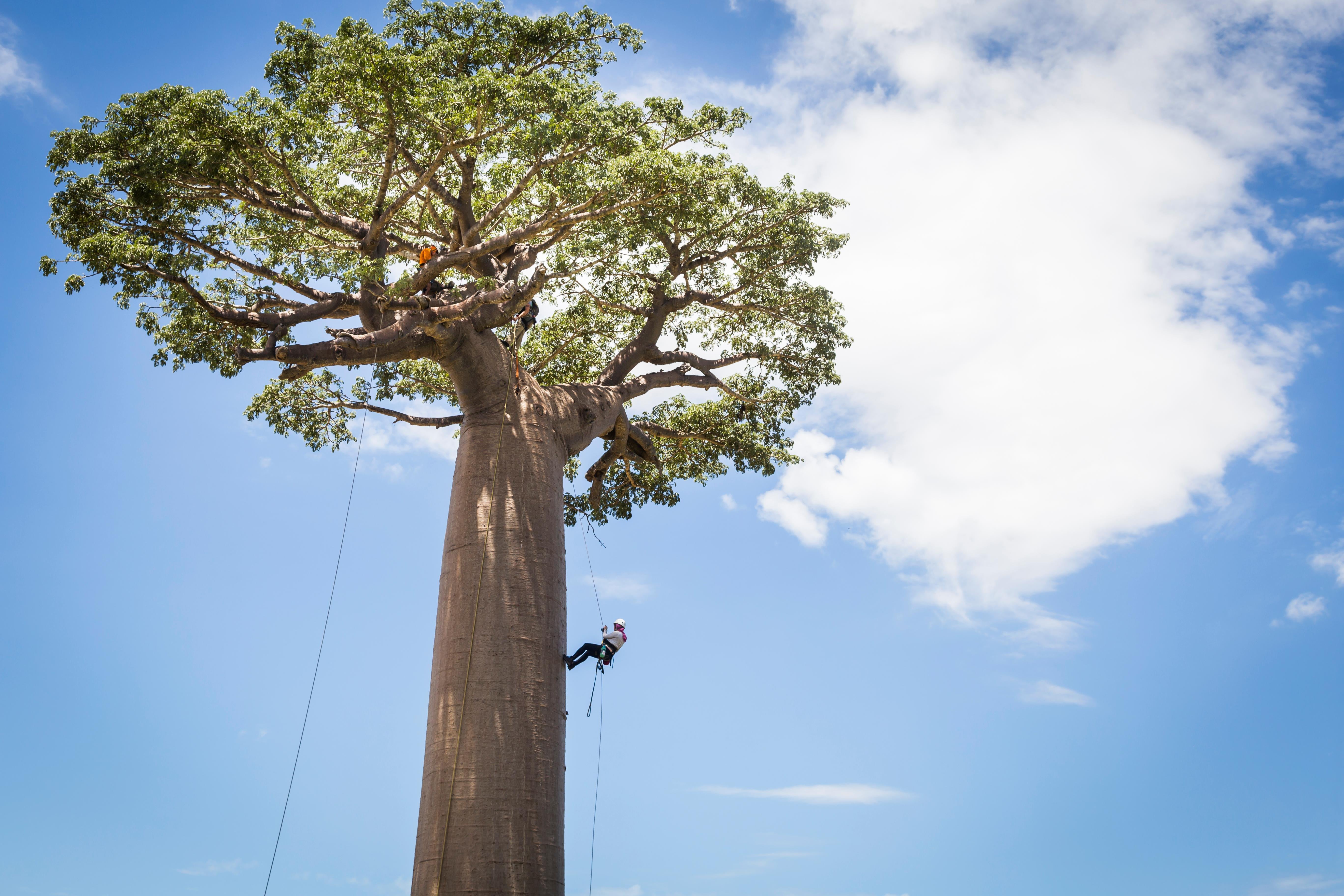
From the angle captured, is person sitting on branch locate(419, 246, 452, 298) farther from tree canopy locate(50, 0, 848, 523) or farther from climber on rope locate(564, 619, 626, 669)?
climber on rope locate(564, 619, 626, 669)

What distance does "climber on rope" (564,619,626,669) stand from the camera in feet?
30.8

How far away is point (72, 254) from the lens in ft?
29.0

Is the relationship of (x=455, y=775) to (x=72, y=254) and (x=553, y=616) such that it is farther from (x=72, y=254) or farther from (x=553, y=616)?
(x=72, y=254)

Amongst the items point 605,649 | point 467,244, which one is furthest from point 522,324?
point 605,649

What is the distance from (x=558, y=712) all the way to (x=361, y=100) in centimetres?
588

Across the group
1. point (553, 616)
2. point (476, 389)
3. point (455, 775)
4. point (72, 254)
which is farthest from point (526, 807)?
point (72, 254)

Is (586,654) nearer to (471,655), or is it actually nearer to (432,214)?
(471,655)

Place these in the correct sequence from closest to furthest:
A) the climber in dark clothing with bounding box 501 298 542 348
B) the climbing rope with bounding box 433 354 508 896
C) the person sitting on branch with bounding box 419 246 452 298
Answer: the climbing rope with bounding box 433 354 508 896
the person sitting on branch with bounding box 419 246 452 298
the climber in dark clothing with bounding box 501 298 542 348

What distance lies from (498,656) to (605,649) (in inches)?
54.4

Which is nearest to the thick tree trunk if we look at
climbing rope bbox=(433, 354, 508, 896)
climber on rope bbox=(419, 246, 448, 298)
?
climbing rope bbox=(433, 354, 508, 896)

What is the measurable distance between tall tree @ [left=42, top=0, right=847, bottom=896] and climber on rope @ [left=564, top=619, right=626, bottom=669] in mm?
289

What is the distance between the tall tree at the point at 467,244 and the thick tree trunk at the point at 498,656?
0.8 inches

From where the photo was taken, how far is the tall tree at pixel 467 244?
329 inches

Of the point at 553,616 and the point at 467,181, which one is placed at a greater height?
the point at 467,181
